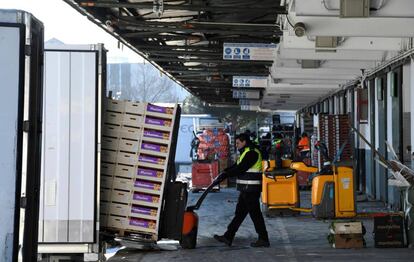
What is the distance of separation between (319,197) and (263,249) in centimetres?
305

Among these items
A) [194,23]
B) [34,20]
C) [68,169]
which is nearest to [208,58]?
[194,23]

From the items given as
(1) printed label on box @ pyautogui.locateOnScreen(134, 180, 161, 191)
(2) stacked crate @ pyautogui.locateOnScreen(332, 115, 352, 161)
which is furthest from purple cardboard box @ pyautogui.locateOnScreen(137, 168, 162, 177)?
(2) stacked crate @ pyautogui.locateOnScreen(332, 115, 352, 161)

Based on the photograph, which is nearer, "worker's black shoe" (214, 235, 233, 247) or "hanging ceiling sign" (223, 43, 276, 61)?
"worker's black shoe" (214, 235, 233, 247)

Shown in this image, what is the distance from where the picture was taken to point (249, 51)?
48.8 feet

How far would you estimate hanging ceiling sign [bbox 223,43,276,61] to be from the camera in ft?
48.6

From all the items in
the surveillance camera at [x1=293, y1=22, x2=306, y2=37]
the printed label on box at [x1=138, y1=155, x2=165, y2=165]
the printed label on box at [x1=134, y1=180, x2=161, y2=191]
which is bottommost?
the printed label on box at [x1=134, y1=180, x2=161, y2=191]

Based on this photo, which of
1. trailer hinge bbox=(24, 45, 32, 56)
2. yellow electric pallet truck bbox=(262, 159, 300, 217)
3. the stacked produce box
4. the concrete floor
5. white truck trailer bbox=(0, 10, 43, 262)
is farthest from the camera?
the stacked produce box

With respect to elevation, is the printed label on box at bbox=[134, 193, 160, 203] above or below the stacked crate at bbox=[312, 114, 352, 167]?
below

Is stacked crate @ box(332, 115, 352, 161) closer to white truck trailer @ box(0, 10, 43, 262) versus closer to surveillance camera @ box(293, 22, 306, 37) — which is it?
surveillance camera @ box(293, 22, 306, 37)

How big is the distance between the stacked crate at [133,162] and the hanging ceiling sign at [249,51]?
615 centimetres

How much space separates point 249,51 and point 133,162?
6.64 metres

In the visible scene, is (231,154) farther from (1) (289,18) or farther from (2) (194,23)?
(1) (289,18)

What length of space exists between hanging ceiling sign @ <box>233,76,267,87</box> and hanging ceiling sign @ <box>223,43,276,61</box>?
6.89 meters

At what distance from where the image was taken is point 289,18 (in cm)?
934
